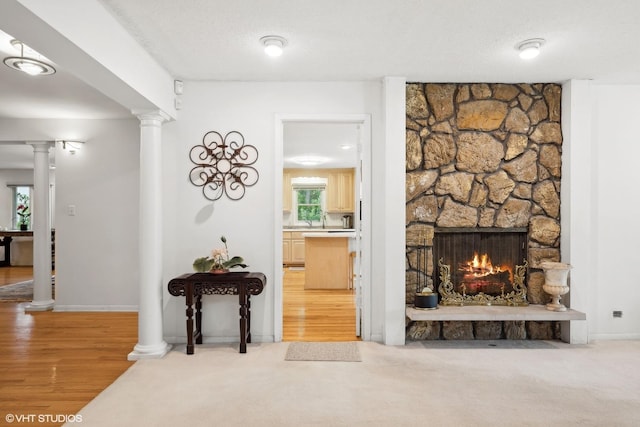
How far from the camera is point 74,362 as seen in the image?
3590 mm

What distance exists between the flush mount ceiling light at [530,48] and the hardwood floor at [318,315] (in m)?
2.90

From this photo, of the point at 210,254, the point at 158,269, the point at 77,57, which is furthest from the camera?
the point at 210,254

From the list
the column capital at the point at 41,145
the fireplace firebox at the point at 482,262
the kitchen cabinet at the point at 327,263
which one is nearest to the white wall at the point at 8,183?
the column capital at the point at 41,145

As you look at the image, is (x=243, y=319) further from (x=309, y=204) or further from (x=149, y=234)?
(x=309, y=204)

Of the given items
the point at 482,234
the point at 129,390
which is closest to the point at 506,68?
the point at 482,234

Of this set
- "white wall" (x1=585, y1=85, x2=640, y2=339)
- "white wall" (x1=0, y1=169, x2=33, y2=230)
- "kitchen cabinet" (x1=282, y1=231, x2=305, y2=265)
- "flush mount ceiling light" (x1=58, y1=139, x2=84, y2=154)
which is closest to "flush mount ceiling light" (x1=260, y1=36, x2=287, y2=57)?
"white wall" (x1=585, y1=85, x2=640, y2=339)

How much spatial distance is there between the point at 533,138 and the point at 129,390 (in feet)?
13.5

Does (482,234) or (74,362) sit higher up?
(482,234)

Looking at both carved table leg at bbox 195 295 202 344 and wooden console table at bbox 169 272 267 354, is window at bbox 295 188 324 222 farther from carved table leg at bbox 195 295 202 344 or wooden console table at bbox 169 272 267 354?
wooden console table at bbox 169 272 267 354

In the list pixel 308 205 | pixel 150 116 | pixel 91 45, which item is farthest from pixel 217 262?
pixel 308 205

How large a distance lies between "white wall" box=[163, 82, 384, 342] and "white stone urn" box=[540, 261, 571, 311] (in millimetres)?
1542

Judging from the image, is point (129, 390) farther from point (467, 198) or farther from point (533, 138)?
point (533, 138)

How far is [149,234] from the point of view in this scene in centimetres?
Answer: 378

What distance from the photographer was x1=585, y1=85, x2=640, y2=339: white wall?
165 inches
